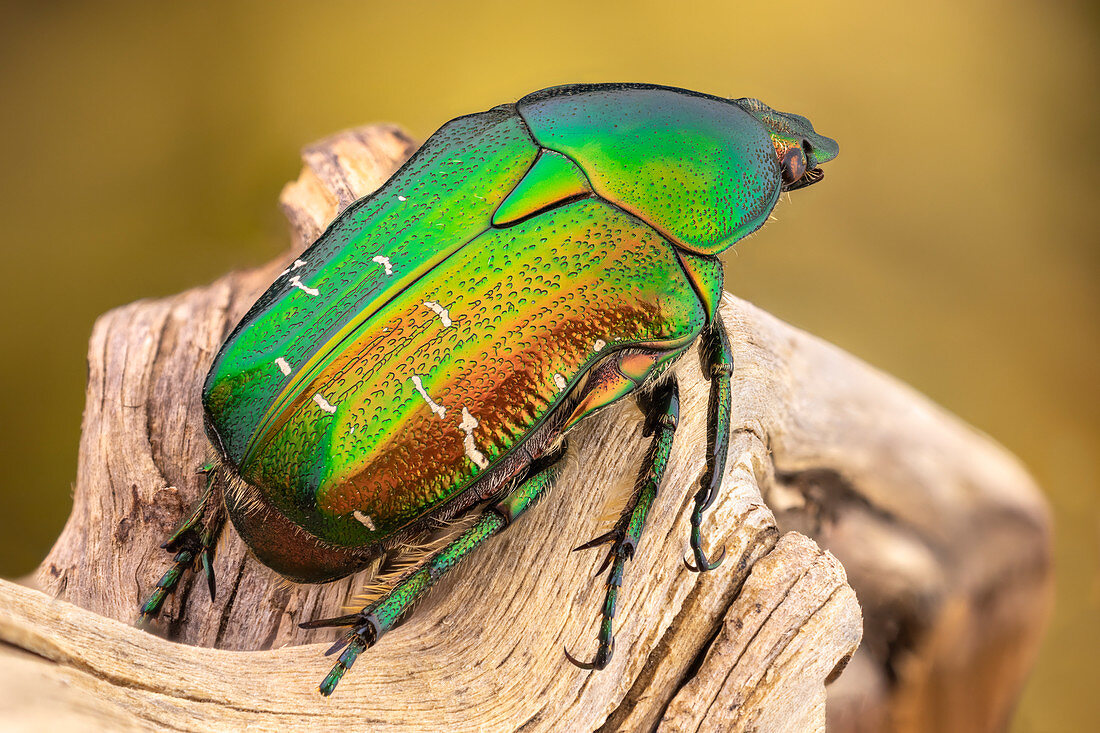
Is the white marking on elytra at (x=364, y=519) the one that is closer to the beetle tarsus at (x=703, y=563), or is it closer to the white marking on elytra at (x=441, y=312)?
the white marking on elytra at (x=441, y=312)

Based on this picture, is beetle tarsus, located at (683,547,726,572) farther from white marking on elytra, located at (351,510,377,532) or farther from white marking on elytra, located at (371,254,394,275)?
white marking on elytra, located at (371,254,394,275)

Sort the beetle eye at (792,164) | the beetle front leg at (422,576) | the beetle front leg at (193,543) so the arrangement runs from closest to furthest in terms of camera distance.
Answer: the beetle front leg at (422,576) → the beetle front leg at (193,543) → the beetle eye at (792,164)

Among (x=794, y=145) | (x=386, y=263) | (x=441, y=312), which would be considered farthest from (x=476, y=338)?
(x=794, y=145)

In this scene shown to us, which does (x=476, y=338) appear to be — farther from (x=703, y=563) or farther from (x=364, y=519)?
(x=703, y=563)

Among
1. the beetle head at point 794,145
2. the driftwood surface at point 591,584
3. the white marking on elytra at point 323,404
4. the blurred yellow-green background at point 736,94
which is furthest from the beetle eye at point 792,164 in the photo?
the blurred yellow-green background at point 736,94

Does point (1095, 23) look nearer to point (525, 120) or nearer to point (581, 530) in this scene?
point (525, 120)

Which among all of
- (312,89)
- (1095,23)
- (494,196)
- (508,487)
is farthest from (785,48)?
(508,487)
